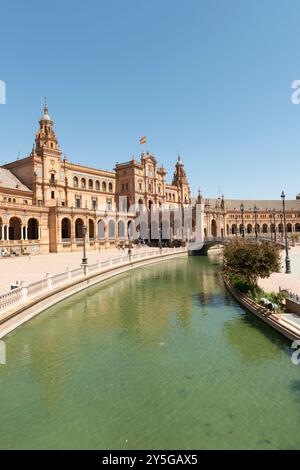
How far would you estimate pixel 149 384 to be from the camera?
9289mm

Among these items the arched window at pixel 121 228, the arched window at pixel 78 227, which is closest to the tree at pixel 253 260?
the arched window at pixel 78 227

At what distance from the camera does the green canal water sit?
274 inches

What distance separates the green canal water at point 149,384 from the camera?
22.8ft

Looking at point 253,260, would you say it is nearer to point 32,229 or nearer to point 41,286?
point 41,286

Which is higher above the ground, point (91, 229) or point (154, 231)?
point (91, 229)

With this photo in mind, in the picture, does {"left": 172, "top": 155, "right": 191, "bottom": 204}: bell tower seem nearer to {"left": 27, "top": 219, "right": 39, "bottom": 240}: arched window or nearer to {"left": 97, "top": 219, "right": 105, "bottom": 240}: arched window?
{"left": 97, "top": 219, "right": 105, "bottom": 240}: arched window

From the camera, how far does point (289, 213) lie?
121 meters

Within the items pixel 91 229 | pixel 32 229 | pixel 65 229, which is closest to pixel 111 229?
pixel 91 229

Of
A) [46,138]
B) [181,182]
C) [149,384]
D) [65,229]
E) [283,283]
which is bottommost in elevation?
[149,384]

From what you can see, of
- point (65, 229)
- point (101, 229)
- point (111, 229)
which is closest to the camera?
point (65, 229)

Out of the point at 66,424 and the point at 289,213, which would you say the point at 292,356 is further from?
the point at 289,213

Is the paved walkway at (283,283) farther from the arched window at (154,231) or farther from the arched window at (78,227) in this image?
the arched window at (154,231)

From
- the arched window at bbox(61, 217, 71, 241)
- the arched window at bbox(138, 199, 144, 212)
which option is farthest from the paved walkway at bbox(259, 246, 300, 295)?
the arched window at bbox(138, 199, 144, 212)
